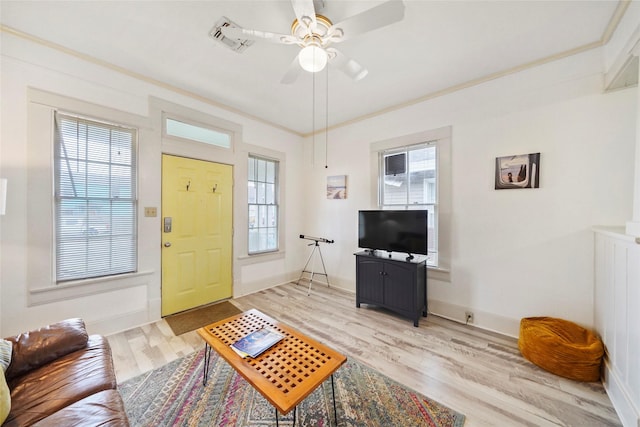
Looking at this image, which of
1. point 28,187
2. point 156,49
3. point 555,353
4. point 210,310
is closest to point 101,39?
point 156,49

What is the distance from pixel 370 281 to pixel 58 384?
289cm

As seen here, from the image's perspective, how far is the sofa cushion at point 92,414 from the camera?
1007mm

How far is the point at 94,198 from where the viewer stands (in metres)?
2.56

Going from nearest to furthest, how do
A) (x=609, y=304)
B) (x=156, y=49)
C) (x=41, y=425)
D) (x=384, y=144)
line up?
(x=41, y=425) → (x=609, y=304) → (x=156, y=49) → (x=384, y=144)

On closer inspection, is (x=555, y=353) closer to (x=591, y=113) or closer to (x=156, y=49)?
(x=591, y=113)

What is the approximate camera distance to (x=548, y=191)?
242cm

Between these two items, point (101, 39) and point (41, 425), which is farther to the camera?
point (101, 39)

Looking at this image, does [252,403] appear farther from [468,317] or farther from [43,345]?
[468,317]

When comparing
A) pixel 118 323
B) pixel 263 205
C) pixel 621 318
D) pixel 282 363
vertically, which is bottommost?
pixel 118 323

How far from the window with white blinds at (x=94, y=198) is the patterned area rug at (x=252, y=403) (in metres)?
1.43

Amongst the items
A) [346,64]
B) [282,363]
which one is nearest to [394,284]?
[282,363]

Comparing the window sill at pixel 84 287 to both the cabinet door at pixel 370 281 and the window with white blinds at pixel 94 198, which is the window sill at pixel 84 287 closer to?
the window with white blinds at pixel 94 198

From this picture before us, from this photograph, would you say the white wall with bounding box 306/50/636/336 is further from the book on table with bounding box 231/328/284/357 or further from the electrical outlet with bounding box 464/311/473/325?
the book on table with bounding box 231/328/284/357

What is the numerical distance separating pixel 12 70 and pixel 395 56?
357 cm
